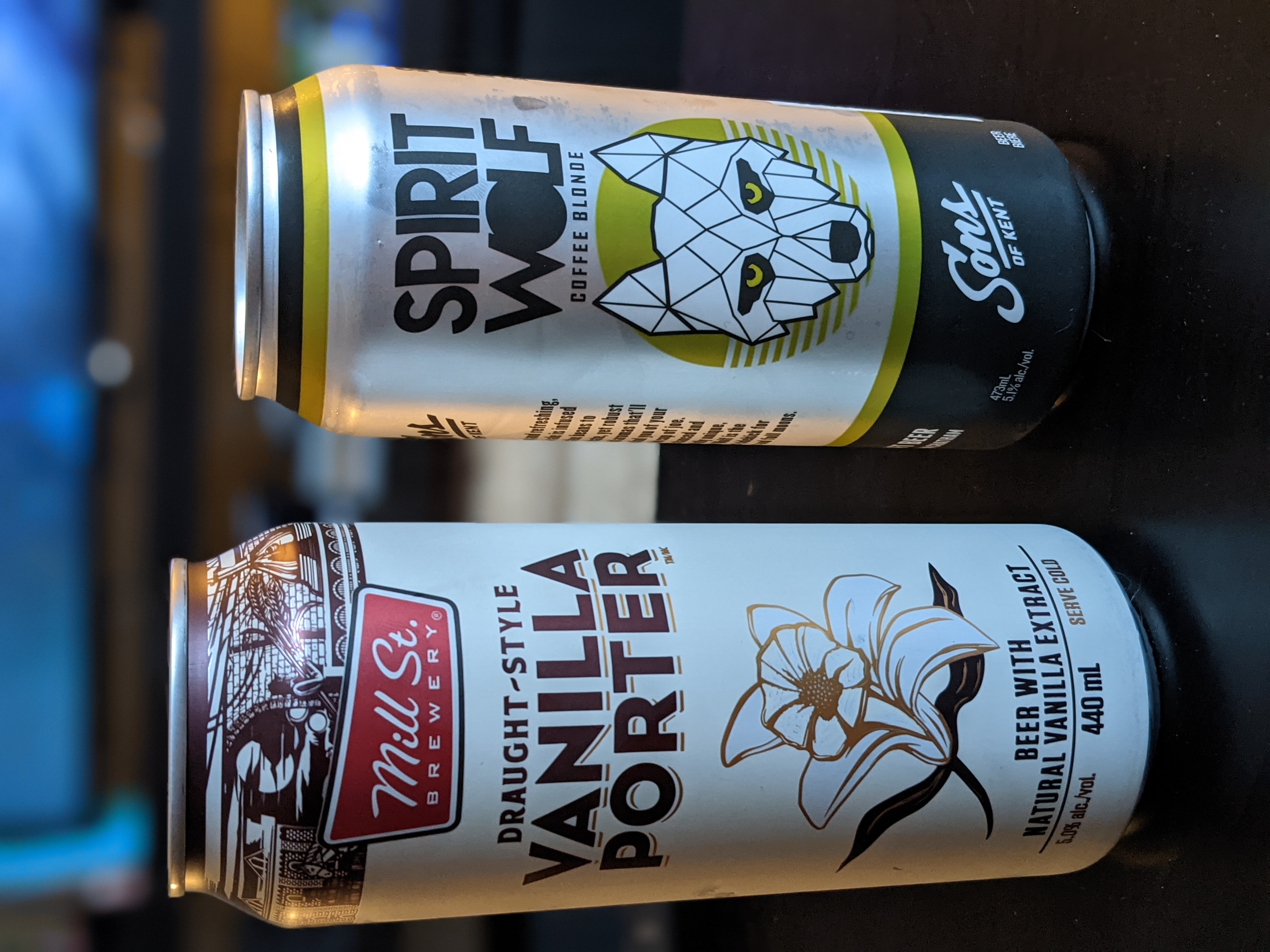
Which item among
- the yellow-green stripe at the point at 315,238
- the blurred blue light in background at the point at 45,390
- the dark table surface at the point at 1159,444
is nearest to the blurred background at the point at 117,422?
the blurred blue light in background at the point at 45,390

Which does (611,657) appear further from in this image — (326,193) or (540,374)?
(326,193)

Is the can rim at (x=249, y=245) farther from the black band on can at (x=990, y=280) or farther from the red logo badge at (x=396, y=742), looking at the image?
the black band on can at (x=990, y=280)

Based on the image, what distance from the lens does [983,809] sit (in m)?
0.63

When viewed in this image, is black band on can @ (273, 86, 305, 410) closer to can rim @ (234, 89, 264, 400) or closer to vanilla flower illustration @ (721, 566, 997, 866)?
can rim @ (234, 89, 264, 400)

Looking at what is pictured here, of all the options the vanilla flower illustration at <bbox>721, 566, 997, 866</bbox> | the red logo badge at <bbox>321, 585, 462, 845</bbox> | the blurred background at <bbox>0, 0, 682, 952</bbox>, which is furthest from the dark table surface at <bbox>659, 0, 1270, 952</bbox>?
the blurred background at <bbox>0, 0, 682, 952</bbox>

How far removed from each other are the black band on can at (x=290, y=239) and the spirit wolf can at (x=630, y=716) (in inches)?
3.9

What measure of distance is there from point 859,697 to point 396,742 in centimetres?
24

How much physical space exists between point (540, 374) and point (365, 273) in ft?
0.36

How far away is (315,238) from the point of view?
1.92 ft

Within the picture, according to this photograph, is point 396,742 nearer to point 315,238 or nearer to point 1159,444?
point 315,238

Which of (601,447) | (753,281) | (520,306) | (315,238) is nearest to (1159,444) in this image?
(753,281)

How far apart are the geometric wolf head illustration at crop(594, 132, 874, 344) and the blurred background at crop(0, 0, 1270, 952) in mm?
186

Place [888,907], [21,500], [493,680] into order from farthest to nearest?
1. [21,500]
2. [888,907]
3. [493,680]

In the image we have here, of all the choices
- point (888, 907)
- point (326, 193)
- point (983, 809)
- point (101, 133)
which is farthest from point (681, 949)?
point (101, 133)
